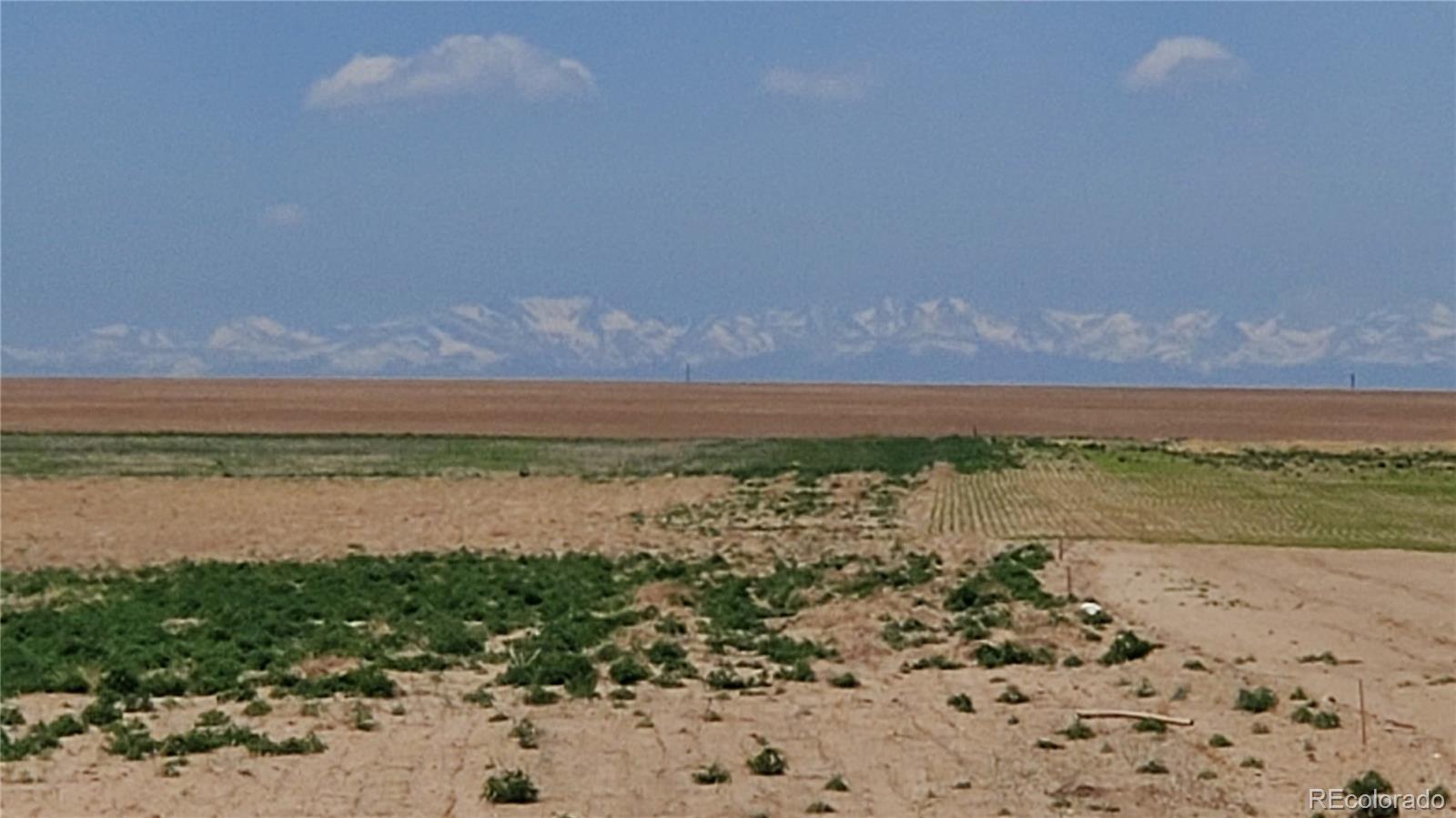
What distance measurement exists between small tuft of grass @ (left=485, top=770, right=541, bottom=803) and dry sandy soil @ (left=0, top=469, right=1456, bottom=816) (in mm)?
145

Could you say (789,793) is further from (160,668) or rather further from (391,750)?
(160,668)

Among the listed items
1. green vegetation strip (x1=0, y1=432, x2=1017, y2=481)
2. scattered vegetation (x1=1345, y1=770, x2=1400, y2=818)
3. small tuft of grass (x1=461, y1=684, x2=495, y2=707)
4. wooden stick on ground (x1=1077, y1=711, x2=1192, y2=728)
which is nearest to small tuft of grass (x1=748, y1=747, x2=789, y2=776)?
wooden stick on ground (x1=1077, y1=711, x2=1192, y2=728)

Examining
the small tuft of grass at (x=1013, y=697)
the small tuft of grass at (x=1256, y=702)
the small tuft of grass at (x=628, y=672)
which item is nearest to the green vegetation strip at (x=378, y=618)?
the small tuft of grass at (x=628, y=672)

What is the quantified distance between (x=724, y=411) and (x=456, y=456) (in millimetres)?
52418

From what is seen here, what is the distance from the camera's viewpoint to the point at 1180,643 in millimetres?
20953

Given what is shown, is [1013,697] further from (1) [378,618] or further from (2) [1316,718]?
(1) [378,618]

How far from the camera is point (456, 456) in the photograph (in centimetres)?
6838

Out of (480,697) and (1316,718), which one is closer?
(1316,718)

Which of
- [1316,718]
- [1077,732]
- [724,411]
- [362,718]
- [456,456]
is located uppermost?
[724,411]

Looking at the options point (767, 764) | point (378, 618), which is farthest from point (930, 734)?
point (378, 618)

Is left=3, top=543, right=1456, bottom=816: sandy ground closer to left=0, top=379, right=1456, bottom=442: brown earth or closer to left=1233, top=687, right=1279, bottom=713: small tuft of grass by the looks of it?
left=1233, top=687, right=1279, bottom=713: small tuft of grass

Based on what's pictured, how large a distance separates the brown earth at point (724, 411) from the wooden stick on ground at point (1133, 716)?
70403mm

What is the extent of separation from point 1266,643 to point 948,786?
8009 millimetres

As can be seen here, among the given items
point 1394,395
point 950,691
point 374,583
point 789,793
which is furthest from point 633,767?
point 1394,395
